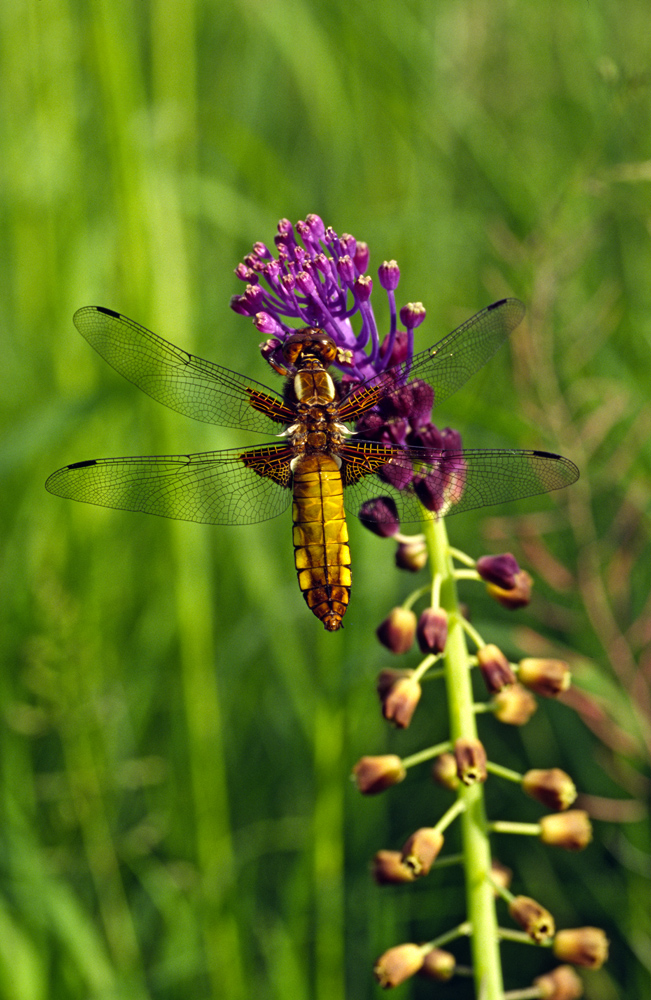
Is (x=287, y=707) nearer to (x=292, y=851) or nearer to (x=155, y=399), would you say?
(x=292, y=851)

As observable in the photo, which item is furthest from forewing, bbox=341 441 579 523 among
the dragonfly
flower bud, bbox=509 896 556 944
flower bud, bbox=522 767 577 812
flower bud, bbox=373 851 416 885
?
flower bud, bbox=509 896 556 944

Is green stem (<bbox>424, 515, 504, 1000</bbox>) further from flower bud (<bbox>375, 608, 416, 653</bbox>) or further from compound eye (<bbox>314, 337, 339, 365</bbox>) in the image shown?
compound eye (<bbox>314, 337, 339, 365</bbox>)

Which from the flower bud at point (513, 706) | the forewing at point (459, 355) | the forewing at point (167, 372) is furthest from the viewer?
the forewing at point (167, 372)

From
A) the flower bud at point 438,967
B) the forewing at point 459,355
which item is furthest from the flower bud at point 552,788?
the forewing at point 459,355

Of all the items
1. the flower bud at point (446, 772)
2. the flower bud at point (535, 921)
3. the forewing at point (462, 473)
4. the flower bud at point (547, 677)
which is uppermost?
the forewing at point (462, 473)

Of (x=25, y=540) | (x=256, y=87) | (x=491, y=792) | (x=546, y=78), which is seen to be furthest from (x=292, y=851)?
(x=546, y=78)

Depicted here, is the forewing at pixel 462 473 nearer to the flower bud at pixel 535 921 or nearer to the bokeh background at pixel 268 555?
the bokeh background at pixel 268 555
